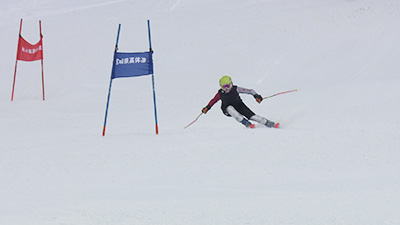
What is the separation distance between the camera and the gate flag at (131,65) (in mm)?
8906

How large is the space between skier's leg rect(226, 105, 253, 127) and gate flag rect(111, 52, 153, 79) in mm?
1720

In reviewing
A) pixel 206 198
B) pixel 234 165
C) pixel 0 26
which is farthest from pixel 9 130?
pixel 0 26

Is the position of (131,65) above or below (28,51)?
below

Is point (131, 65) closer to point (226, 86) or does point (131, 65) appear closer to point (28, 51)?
point (226, 86)

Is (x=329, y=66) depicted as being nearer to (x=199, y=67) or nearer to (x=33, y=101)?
(x=199, y=67)


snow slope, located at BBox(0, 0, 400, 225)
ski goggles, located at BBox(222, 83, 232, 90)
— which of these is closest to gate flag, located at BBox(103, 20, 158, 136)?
snow slope, located at BBox(0, 0, 400, 225)

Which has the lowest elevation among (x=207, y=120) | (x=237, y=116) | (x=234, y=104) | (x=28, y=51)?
(x=237, y=116)

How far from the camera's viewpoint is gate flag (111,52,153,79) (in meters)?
8.91

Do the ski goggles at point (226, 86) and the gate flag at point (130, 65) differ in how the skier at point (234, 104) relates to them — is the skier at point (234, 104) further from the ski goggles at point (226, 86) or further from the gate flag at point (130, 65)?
the gate flag at point (130, 65)

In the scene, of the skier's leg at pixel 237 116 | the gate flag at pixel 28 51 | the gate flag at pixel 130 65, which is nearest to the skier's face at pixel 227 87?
the skier's leg at pixel 237 116

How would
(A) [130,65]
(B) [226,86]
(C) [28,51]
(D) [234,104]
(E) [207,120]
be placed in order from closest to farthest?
1. (A) [130,65]
2. (B) [226,86]
3. (D) [234,104]
4. (E) [207,120]
5. (C) [28,51]

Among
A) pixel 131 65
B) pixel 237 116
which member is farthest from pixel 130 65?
pixel 237 116

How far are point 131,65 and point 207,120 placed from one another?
4.23 meters

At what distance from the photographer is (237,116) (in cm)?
981
